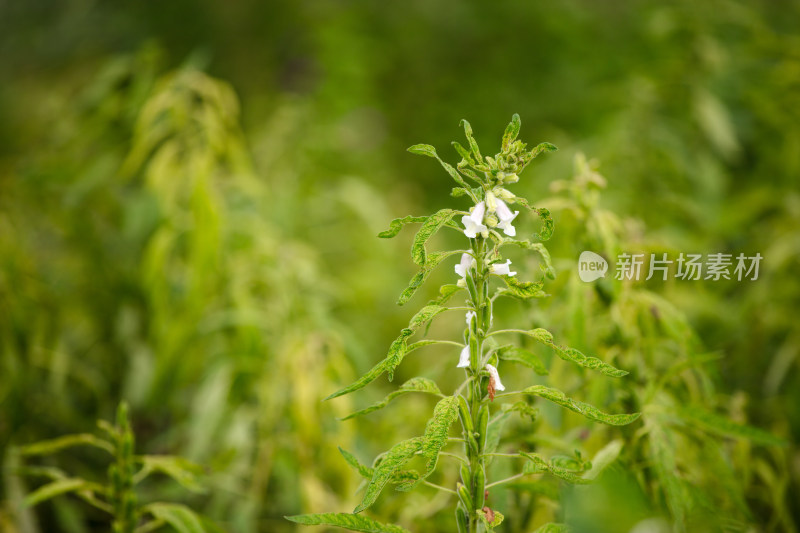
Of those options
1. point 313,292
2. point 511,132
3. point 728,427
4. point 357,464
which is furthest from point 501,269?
point 313,292

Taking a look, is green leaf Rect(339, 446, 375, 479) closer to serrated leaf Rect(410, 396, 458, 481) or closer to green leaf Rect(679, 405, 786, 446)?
serrated leaf Rect(410, 396, 458, 481)

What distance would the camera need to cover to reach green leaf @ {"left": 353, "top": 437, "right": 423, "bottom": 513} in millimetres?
490

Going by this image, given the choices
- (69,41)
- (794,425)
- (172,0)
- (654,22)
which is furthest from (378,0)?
(794,425)

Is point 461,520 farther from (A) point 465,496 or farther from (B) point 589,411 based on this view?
(B) point 589,411

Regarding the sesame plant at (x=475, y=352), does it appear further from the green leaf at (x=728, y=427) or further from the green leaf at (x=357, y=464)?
the green leaf at (x=728, y=427)

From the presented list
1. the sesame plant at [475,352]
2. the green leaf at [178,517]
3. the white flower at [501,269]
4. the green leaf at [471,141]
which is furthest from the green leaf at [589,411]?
the green leaf at [178,517]

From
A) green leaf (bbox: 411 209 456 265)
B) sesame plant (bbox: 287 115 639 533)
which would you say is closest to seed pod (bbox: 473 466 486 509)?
sesame plant (bbox: 287 115 639 533)

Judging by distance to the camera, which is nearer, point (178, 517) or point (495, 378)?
point (495, 378)

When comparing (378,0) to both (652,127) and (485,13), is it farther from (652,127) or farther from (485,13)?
(652,127)

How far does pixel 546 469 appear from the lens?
0.56 meters

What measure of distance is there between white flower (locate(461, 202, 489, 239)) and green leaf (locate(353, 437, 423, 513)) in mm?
200

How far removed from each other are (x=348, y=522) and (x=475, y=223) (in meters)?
0.31

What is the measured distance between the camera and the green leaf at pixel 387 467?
1.61 feet

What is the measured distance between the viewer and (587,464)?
584mm
